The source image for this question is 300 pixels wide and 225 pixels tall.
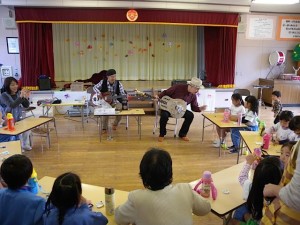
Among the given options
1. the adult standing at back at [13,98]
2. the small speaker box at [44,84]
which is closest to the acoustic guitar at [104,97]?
the adult standing at back at [13,98]

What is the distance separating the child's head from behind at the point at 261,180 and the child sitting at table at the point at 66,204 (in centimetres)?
101

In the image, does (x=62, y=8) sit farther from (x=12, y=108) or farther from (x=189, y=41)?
(x=189, y=41)

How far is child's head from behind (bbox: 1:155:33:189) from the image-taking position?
1.57m

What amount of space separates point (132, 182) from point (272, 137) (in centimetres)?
183

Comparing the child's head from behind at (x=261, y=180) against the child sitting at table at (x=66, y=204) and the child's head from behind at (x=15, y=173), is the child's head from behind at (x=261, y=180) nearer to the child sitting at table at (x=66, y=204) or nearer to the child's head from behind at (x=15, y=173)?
the child sitting at table at (x=66, y=204)

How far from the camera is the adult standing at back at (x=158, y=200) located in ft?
4.44

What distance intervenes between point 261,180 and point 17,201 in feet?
4.73

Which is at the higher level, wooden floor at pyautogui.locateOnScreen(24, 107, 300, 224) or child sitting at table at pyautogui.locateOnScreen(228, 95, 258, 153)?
child sitting at table at pyautogui.locateOnScreen(228, 95, 258, 153)

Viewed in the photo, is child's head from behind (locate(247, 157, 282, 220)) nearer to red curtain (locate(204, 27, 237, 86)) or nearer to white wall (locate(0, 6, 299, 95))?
red curtain (locate(204, 27, 237, 86))

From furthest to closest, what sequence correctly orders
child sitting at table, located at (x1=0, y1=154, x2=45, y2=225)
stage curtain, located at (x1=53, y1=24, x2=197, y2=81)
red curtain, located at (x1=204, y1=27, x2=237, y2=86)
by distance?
1. stage curtain, located at (x1=53, y1=24, x2=197, y2=81)
2. red curtain, located at (x1=204, y1=27, x2=237, y2=86)
3. child sitting at table, located at (x1=0, y1=154, x2=45, y2=225)

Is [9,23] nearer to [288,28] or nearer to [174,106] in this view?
[174,106]

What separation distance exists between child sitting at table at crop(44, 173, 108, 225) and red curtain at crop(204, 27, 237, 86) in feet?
23.0

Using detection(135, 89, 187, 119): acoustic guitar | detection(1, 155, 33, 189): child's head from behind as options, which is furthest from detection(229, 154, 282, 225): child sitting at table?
detection(135, 89, 187, 119): acoustic guitar

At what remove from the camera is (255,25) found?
8.22 metres
